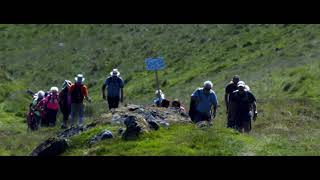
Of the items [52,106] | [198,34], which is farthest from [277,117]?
[198,34]

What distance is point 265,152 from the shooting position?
21766mm

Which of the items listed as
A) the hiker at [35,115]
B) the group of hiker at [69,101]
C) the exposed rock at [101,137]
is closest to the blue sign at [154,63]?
the group of hiker at [69,101]

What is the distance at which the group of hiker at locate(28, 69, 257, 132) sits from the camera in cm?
2672

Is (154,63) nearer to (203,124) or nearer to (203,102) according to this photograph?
(203,102)

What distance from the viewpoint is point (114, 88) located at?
2978 centimetres

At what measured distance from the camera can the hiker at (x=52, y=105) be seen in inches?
1276

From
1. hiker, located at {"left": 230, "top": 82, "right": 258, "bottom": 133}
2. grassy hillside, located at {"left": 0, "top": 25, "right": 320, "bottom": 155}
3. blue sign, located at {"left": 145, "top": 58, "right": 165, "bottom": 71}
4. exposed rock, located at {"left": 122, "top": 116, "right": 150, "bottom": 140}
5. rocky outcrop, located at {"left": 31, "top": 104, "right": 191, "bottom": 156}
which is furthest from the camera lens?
blue sign, located at {"left": 145, "top": 58, "right": 165, "bottom": 71}

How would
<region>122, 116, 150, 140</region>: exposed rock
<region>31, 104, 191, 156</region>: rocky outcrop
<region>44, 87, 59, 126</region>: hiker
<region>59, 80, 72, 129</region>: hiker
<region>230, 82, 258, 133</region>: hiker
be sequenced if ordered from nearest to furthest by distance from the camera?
<region>122, 116, 150, 140</region>: exposed rock < <region>31, 104, 191, 156</region>: rocky outcrop < <region>230, 82, 258, 133</region>: hiker < <region>59, 80, 72, 129</region>: hiker < <region>44, 87, 59, 126</region>: hiker

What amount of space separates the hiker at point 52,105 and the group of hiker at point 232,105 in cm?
695

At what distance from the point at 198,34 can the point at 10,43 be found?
1607 centimetres

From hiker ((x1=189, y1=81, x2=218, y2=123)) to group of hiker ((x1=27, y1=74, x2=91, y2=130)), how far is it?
12.6 ft

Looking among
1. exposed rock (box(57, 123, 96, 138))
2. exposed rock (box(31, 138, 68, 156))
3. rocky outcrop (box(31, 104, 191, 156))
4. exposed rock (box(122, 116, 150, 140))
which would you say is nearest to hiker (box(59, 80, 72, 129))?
rocky outcrop (box(31, 104, 191, 156))

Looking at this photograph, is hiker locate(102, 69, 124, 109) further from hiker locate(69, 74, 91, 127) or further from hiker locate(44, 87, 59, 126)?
hiker locate(44, 87, 59, 126)
